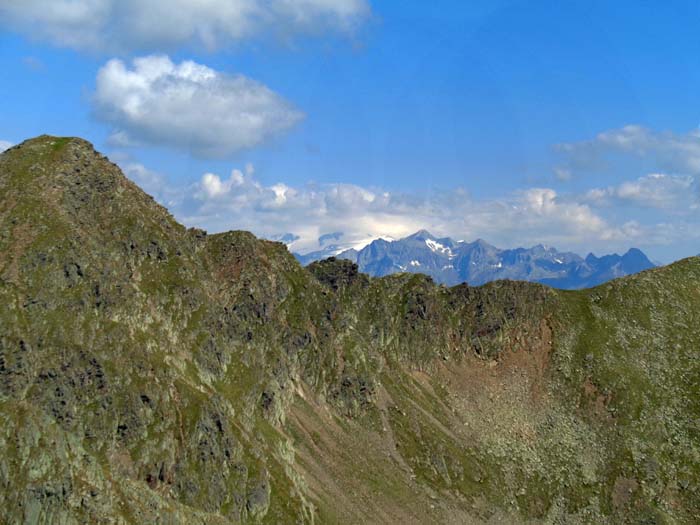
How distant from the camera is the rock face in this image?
122 meters

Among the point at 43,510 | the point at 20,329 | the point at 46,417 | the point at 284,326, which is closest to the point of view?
the point at 43,510

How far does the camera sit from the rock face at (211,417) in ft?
402

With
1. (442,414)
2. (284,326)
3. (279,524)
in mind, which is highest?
(284,326)

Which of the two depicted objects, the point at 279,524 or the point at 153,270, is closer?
the point at 279,524

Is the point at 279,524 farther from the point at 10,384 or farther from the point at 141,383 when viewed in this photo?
the point at 10,384

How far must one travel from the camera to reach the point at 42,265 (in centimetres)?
14188

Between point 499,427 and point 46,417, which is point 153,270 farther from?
point 499,427

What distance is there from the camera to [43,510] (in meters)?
103

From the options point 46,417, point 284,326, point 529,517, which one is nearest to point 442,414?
point 529,517

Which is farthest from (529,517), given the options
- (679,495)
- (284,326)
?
(284,326)

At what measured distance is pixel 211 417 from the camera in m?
141

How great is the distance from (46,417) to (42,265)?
136ft

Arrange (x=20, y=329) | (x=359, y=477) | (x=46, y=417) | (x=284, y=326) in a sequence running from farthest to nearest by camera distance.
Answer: (x=284, y=326) < (x=359, y=477) < (x=20, y=329) < (x=46, y=417)

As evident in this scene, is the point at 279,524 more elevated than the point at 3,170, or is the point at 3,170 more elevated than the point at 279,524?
the point at 3,170
